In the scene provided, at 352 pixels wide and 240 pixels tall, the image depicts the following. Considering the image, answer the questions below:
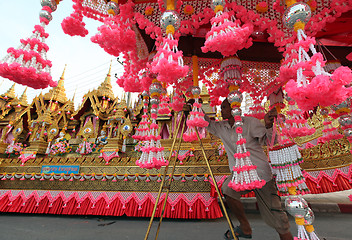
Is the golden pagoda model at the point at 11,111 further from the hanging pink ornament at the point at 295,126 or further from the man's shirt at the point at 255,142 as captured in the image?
the hanging pink ornament at the point at 295,126

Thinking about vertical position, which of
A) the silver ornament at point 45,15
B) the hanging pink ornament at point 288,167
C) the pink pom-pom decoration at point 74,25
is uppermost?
the pink pom-pom decoration at point 74,25

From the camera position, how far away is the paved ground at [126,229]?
6.84ft

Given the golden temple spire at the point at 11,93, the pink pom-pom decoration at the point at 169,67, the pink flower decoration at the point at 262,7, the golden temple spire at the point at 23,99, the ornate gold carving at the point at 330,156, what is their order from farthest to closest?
1. the golden temple spire at the point at 11,93
2. the golden temple spire at the point at 23,99
3. the ornate gold carving at the point at 330,156
4. the pink flower decoration at the point at 262,7
5. the pink pom-pom decoration at the point at 169,67

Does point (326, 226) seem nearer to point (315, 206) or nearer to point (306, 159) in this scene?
point (306, 159)

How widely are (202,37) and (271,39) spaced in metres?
1.06

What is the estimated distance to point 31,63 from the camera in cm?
138

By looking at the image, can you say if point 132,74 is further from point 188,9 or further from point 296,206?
point 296,206

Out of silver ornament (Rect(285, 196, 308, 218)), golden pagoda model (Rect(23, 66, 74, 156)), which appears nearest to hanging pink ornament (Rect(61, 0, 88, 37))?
silver ornament (Rect(285, 196, 308, 218))

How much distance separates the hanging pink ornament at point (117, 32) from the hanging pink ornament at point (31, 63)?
0.47m

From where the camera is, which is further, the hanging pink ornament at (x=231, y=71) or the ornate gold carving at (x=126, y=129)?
the ornate gold carving at (x=126, y=129)

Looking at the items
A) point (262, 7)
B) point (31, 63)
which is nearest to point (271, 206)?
point (262, 7)

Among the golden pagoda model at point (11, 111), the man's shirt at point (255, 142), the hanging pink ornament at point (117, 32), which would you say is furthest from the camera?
the golden pagoda model at point (11, 111)

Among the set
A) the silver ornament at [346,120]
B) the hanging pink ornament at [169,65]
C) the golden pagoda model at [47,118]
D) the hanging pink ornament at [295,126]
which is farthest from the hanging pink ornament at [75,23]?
the golden pagoda model at [47,118]

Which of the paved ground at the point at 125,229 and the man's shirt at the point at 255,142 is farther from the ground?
the man's shirt at the point at 255,142
